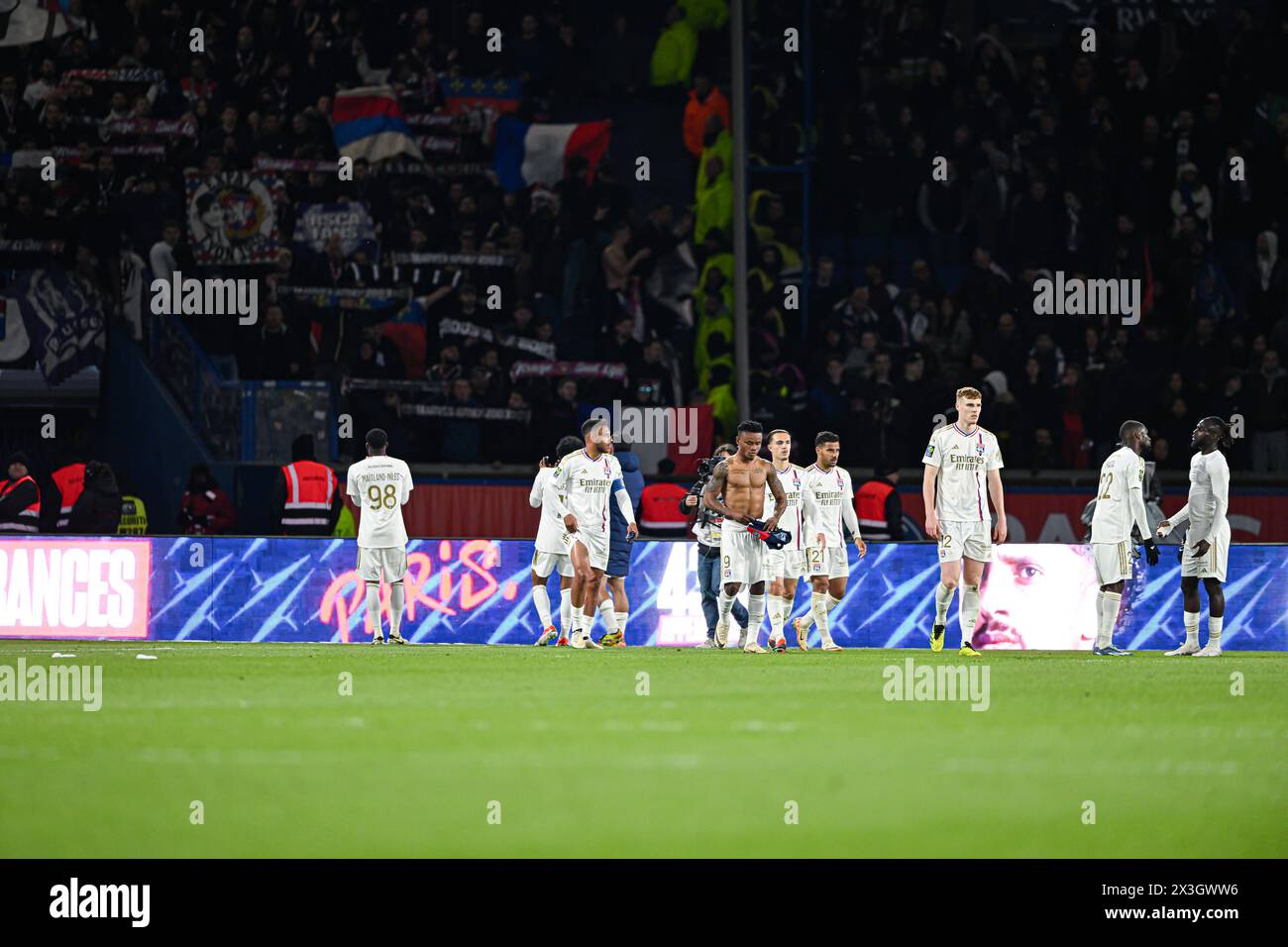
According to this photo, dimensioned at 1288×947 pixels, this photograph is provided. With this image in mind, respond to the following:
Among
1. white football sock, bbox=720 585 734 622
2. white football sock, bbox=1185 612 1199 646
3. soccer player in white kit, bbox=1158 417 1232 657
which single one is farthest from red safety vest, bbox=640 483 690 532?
white football sock, bbox=1185 612 1199 646

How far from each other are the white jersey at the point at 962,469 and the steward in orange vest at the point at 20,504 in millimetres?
11078

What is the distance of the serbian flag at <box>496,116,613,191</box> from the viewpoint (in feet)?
98.6

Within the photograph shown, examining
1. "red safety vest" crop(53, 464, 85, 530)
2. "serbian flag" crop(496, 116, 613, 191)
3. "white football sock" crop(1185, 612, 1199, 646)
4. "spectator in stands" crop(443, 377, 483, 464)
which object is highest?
"serbian flag" crop(496, 116, 613, 191)

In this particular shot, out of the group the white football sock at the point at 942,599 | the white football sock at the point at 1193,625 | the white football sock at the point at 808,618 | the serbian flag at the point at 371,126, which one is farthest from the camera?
the serbian flag at the point at 371,126

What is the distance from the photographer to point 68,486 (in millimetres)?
24609

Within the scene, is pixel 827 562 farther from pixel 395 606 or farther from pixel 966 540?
pixel 395 606

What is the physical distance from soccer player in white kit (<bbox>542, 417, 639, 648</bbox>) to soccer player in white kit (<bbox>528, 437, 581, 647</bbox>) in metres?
0.29

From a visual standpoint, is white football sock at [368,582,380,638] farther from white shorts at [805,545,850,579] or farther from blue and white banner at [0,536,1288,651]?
white shorts at [805,545,850,579]

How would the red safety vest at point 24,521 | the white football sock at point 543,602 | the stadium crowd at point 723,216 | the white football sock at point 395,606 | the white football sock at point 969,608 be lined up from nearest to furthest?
the white football sock at point 969,608 < the white football sock at point 395,606 < the white football sock at point 543,602 < the red safety vest at point 24,521 < the stadium crowd at point 723,216

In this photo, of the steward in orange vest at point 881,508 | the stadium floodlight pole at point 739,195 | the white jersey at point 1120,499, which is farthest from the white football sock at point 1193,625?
the stadium floodlight pole at point 739,195

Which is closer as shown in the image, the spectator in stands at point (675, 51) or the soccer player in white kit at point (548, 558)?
the soccer player in white kit at point (548, 558)

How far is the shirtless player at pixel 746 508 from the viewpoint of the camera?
66.6 feet

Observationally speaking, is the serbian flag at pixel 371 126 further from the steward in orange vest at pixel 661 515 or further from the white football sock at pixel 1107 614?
the white football sock at pixel 1107 614

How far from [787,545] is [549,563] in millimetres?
2793
